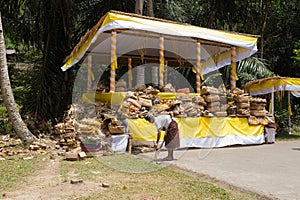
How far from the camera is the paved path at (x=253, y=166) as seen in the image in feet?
16.6

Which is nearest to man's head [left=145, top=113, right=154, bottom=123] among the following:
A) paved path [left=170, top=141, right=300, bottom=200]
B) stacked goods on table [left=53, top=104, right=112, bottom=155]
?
paved path [left=170, top=141, right=300, bottom=200]

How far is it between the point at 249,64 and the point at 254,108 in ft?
14.6

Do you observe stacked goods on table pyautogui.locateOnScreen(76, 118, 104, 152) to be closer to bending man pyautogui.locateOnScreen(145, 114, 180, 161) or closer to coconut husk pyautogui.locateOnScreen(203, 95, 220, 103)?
bending man pyautogui.locateOnScreen(145, 114, 180, 161)

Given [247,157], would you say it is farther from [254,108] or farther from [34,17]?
[34,17]

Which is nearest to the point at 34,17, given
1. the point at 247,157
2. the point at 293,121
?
the point at 247,157

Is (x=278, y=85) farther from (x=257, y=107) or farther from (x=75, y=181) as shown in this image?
(x=75, y=181)

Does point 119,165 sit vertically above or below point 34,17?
below

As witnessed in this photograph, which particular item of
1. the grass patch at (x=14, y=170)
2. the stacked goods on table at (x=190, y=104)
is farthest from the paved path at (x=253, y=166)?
the grass patch at (x=14, y=170)

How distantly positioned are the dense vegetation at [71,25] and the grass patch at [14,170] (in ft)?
16.9

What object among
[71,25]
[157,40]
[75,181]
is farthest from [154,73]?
[75,181]

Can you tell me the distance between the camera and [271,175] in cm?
592

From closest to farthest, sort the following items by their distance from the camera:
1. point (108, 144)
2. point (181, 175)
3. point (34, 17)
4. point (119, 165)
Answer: point (181, 175) < point (119, 165) < point (108, 144) < point (34, 17)

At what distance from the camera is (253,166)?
6793 mm

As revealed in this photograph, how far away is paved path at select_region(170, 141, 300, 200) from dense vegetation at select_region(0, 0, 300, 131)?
6.17 m
